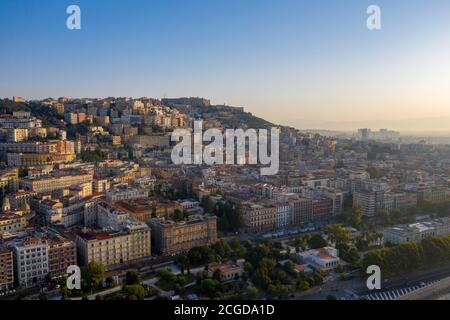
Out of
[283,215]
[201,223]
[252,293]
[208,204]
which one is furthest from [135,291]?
[283,215]

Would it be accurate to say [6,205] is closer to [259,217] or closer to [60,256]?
[60,256]

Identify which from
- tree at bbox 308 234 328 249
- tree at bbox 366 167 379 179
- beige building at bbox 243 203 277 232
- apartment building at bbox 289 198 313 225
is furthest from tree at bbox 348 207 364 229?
tree at bbox 366 167 379 179

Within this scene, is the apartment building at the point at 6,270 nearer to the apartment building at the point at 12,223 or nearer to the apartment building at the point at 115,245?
the apartment building at the point at 115,245

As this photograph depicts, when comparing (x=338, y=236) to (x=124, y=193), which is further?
(x=124, y=193)

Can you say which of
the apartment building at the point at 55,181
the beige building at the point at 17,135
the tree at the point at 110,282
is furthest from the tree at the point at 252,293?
the beige building at the point at 17,135

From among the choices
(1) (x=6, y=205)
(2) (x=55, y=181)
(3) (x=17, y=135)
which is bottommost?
(1) (x=6, y=205)

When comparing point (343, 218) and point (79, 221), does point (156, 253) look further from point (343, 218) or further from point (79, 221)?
point (343, 218)
